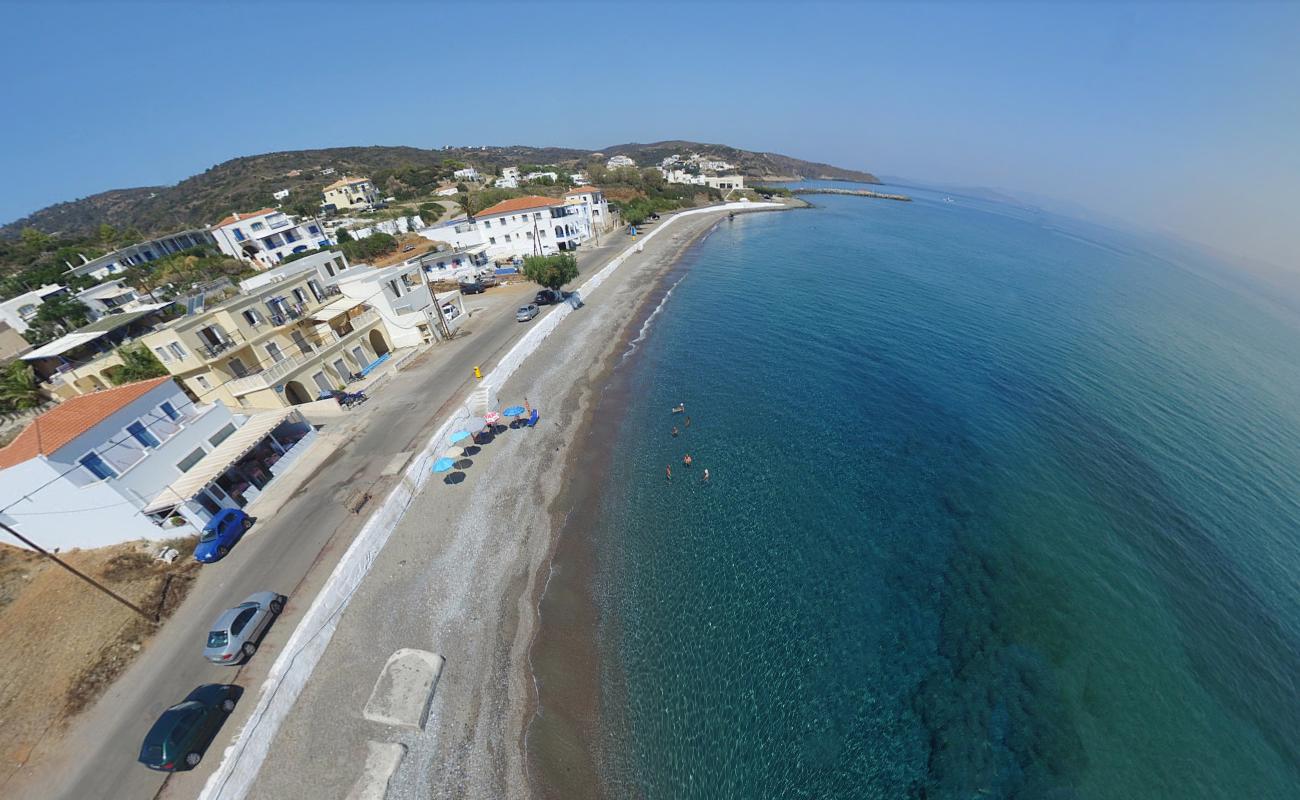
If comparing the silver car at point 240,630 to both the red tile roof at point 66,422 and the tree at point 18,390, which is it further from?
the tree at point 18,390

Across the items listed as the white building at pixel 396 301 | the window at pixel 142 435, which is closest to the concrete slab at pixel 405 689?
the window at pixel 142 435

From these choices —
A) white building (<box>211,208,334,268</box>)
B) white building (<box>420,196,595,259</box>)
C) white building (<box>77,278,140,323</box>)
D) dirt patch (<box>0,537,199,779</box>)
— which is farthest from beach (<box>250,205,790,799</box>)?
white building (<box>211,208,334,268</box>)

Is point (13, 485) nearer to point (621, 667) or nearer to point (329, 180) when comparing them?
point (621, 667)

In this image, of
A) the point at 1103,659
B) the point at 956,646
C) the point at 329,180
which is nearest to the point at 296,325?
the point at 956,646

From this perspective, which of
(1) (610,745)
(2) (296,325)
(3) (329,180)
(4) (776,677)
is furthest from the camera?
(3) (329,180)

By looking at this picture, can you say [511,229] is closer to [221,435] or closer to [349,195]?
[221,435]

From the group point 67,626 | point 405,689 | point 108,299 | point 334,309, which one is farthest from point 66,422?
point 108,299
